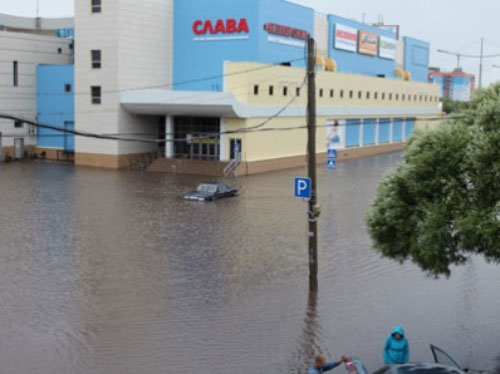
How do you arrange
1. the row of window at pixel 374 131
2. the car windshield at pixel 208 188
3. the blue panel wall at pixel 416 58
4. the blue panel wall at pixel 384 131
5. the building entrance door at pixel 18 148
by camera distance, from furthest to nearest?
the blue panel wall at pixel 416 58, the blue panel wall at pixel 384 131, the row of window at pixel 374 131, the building entrance door at pixel 18 148, the car windshield at pixel 208 188

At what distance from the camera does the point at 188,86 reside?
53.4m

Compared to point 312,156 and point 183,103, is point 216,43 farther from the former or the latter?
point 312,156

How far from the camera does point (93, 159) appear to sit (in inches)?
1959

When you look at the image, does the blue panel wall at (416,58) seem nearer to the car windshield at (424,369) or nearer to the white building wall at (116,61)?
the white building wall at (116,61)

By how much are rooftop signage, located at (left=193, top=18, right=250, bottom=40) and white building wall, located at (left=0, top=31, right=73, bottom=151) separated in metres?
12.8

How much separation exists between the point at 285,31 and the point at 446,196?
44090mm

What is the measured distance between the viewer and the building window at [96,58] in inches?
1917

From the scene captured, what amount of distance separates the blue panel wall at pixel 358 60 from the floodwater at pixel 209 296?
124ft

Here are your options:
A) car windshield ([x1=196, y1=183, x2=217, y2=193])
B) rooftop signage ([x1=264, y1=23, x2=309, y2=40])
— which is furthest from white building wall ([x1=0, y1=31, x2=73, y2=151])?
car windshield ([x1=196, y1=183, x2=217, y2=193])

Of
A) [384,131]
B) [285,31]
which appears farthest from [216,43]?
[384,131]

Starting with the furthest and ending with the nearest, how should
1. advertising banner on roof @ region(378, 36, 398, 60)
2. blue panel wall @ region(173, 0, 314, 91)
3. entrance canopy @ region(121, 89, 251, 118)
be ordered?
advertising banner on roof @ region(378, 36, 398, 60) < blue panel wall @ region(173, 0, 314, 91) < entrance canopy @ region(121, 89, 251, 118)

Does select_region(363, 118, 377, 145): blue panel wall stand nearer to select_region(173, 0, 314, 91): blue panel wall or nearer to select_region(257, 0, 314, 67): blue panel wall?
select_region(257, 0, 314, 67): blue panel wall

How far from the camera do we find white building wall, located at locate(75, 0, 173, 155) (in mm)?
47719

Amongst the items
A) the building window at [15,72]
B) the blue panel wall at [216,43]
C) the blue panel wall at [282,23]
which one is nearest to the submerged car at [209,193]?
the blue panel wall at [282,23]
